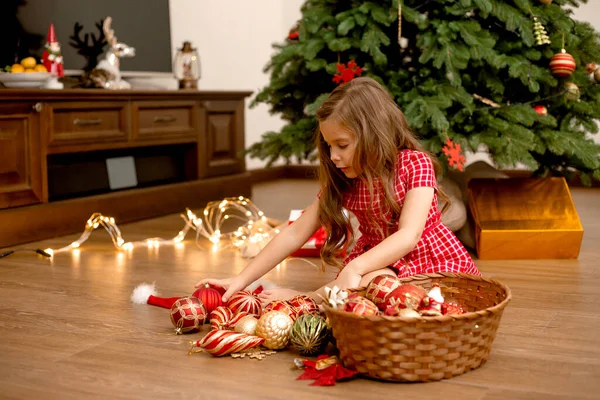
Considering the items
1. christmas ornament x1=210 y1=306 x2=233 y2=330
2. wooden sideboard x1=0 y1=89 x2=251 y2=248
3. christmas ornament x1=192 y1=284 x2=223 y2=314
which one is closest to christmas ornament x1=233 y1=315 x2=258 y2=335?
christmas ornament x1=210 y1=306 x2=233 y2=330

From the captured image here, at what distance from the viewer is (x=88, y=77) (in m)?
3.77

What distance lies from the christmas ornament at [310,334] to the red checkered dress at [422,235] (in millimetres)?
407

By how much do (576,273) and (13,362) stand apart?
170cm

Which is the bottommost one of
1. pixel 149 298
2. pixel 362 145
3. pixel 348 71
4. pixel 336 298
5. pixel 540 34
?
pixel 149 298

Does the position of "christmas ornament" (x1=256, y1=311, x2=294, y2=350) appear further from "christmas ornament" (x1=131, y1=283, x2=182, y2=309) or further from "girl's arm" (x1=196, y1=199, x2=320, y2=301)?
"christmas ornament" (x1=131, y1=283, x2=182, y2=309)

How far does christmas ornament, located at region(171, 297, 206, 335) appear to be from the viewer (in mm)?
1828

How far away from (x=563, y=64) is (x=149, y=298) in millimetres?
1624

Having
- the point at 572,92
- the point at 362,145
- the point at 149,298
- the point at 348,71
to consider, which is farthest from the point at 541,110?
the point at 149,298

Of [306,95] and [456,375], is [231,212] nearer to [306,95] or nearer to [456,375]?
[306,95]

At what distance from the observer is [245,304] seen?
1873 millimetres

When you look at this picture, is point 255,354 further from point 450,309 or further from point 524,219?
point 524,219

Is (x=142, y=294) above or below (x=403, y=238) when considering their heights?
below

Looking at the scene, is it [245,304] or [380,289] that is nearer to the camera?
[380,289]

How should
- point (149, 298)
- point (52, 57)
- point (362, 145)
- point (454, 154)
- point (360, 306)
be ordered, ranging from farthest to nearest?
point (52, 57) < point (454, 154) < point (149, 298) < point (362, 145) < point (360, 306)
